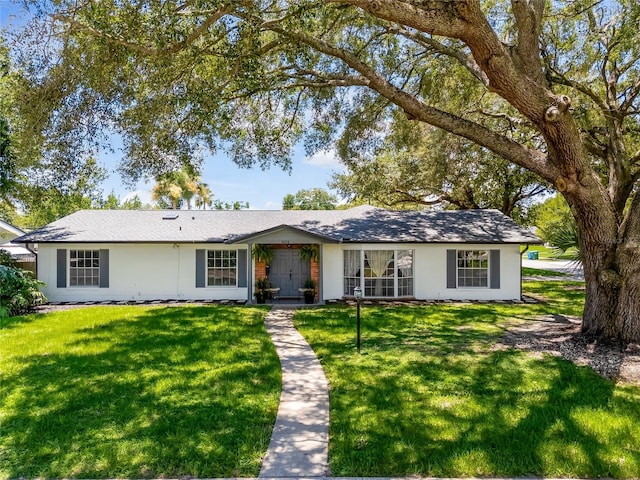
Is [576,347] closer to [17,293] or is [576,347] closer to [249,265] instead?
[249,265]

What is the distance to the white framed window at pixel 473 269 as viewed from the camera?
1492cm

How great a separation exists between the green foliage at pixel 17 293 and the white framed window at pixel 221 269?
5722mm

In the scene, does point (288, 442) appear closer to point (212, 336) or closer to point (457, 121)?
point (212, 336)

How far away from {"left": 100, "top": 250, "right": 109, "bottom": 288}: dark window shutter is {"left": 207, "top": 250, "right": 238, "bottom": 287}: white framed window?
3.79m

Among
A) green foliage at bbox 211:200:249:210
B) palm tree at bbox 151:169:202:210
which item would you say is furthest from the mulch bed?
green foliage at bbox 211:200:249:210

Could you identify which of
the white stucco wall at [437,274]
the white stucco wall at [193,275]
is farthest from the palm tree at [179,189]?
the white stucco wall at [437,274]

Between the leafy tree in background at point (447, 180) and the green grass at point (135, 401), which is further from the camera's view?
the leafy tree in background at point (447, 180)

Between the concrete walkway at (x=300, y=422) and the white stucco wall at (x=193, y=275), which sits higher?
the white stucco wall at (x=193, y=275)

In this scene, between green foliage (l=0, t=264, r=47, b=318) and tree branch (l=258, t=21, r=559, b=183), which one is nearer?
tree branch (l=258, t=21, r=559, b=183)

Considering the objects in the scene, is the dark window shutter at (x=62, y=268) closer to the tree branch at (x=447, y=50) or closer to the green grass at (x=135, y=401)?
the green grass at (x=135, y=401)

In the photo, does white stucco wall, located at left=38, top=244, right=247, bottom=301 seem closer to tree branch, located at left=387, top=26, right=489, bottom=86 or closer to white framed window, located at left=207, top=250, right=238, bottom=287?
white framed window, located at left=207, top=250, right=238, bottom=287

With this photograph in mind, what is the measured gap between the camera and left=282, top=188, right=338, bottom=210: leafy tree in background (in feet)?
246

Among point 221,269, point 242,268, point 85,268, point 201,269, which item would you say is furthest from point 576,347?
point 85,268

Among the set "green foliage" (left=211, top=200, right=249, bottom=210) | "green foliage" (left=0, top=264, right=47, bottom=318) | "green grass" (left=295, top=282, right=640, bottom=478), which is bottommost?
"green grass" (left=295, top=282, right=640, bottom=478)
